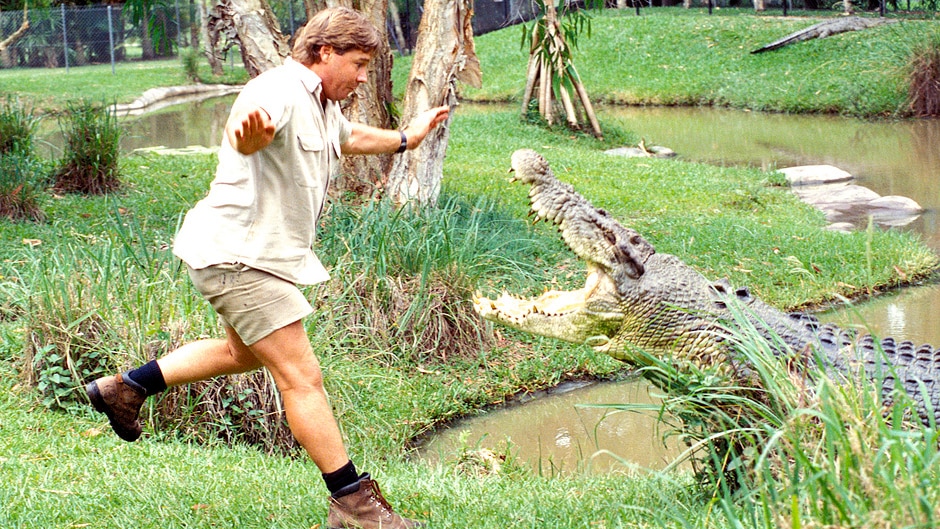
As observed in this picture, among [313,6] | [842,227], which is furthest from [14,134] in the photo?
[842,227]

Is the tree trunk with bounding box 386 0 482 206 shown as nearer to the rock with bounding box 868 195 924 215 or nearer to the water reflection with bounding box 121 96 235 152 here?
the rock with bounding box 868 195 924 215

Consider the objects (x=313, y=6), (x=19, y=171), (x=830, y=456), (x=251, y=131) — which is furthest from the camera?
(x=19, y=171)

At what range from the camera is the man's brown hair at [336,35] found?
2.98 meters

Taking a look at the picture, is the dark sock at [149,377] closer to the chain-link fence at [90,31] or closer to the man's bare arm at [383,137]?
the man's bare arm at [383,137]

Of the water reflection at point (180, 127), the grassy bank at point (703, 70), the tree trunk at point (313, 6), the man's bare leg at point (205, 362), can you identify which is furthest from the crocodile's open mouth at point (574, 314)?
the grassy bank at point (703, 70)

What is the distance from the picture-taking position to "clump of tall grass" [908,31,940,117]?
15.3m

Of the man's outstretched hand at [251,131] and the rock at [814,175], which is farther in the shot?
the rock at [814,175]

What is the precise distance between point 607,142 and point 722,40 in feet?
31.7

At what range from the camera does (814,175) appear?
1124 centimetres

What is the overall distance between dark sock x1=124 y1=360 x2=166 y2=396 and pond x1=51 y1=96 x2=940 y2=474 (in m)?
1.48

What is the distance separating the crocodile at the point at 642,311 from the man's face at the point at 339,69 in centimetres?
85

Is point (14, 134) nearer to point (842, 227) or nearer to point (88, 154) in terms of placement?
point (88, 154)

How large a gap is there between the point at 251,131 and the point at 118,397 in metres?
1.25

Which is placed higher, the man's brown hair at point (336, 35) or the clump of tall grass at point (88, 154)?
the man's brown hair at point (336, 35)
